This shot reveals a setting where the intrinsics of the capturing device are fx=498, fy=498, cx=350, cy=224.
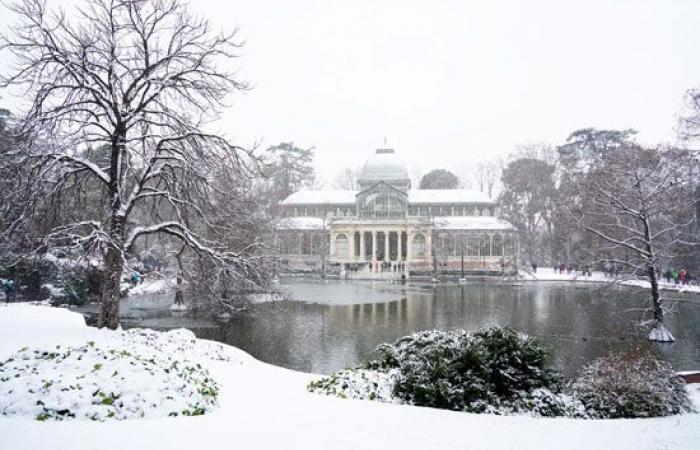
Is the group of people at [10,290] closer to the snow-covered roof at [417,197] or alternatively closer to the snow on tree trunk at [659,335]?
the snow on tree trunk at [659,335]

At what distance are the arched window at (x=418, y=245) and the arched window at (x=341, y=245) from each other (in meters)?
7.73

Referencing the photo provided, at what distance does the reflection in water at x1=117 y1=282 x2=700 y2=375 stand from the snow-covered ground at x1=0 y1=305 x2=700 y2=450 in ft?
22.5

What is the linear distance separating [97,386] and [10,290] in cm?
1955

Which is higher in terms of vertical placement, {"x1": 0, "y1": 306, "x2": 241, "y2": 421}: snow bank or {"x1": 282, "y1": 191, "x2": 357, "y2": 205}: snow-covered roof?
{"x1": 282, "y1": 191, "x2": 357, "y2": 205}: snow-covered roof

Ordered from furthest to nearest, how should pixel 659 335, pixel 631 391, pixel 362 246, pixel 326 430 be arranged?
pixel 362 246 < pixel 659 335 < pixel 631 391 < pixel 326 430

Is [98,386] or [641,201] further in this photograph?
[641,201]

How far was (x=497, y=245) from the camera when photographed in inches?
2095

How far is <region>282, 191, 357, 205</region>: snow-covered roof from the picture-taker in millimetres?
61219

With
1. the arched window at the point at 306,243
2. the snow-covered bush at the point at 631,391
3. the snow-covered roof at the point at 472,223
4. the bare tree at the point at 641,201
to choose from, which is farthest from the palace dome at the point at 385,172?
the snow-covered bush at the point at 631,391

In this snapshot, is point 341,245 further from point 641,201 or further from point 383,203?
point 641,201

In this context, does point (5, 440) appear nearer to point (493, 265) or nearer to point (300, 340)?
point (300, 340)

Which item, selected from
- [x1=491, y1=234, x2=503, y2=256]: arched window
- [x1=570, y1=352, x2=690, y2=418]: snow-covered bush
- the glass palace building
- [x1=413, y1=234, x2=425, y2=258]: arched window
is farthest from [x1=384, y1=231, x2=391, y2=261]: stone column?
[x1=570, y1=352, x2=690, y2=418]: snow-covered bush

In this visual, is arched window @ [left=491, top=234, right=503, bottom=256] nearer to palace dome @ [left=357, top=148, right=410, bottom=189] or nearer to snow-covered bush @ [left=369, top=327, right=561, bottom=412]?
palace dome @ [left=357, top=148, right=410, bottom=189]

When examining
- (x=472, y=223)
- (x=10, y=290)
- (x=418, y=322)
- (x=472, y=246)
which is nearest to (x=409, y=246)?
(x=472, y=246)
